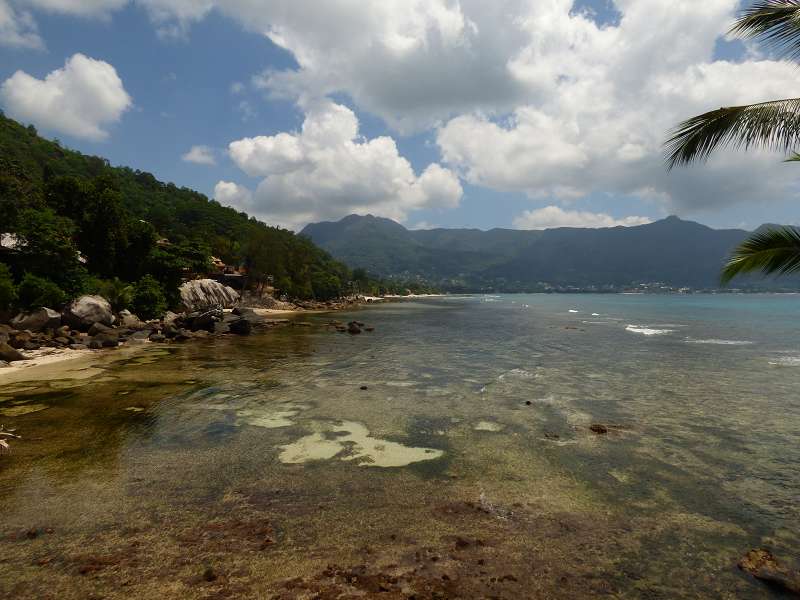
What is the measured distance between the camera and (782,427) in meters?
16.1

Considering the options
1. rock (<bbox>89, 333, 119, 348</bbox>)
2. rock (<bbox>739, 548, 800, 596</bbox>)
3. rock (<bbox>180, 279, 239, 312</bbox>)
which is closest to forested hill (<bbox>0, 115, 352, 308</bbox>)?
rock (<bbox>180, 279, 239, 312</bbox>)

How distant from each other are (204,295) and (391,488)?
74740 mm

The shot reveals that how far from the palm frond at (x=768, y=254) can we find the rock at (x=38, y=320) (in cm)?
4788

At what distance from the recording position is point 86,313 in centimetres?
4006

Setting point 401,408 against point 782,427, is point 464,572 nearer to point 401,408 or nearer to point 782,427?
point 401,408

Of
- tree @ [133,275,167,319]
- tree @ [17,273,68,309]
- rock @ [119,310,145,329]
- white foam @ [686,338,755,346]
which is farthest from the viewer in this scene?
tree @ [133,275,167,319]

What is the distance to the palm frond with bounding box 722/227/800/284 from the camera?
8547 mm

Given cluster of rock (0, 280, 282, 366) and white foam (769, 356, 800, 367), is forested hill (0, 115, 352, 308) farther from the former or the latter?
white foam (769, 356, 800, 367)

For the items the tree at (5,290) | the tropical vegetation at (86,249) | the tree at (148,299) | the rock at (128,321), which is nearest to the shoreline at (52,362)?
the tree at (5,290)

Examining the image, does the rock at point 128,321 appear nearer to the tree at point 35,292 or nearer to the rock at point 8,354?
the tree at point 35,292

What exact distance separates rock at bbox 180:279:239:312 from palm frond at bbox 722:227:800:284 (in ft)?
235

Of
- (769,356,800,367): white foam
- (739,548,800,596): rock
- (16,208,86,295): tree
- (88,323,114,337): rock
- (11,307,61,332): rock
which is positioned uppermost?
(16,208,86,295): tree

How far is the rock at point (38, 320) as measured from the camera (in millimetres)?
35312

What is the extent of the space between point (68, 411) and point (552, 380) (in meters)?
24.8
